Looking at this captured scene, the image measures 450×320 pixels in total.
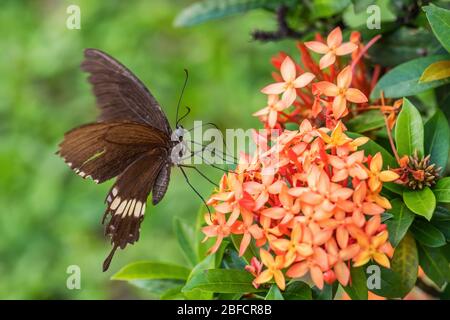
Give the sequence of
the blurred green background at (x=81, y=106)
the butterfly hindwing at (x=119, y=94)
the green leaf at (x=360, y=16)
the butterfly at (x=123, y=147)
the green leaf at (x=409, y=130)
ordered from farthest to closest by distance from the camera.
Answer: the blurred green background at (x=81, y=106)
the green leaf at (x=360, y=16)
the butterfly hindwing at (x=119, y=94)
the butterfly at (x=123, y=147)
the green leaf at (x=409, y=130)

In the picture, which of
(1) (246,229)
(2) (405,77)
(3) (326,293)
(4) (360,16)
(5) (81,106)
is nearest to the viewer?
(1) (246,229)

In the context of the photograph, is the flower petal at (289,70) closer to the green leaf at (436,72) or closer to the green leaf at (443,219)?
the green leaf at (436,72)

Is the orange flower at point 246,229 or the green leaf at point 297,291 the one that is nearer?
the orange flower at point 246,229

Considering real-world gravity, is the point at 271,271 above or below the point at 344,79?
below

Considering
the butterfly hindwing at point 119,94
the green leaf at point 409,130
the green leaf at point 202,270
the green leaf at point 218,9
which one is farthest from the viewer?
the green leaf at point 218,9

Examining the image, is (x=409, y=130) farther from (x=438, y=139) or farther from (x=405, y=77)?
(x=405, y=77)

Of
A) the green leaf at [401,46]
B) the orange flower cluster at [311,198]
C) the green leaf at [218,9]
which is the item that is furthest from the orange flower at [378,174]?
the green leaf at [218,9]

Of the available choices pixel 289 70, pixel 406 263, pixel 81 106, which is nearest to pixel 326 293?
pixel 406 263

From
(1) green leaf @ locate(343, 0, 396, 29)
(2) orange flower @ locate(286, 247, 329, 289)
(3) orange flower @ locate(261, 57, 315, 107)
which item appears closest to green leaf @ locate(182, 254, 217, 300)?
(2) orange flower @ locate(286, 247, 329, 289)
